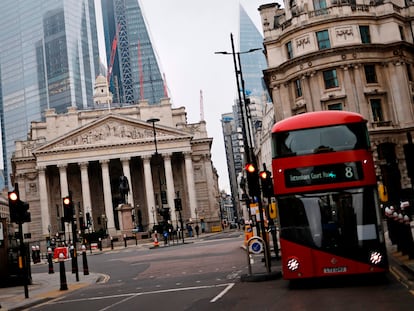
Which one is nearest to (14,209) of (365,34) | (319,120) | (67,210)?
(67,210)

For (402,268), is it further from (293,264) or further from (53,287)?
(53,287)

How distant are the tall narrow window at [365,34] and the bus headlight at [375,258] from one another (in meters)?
41.7

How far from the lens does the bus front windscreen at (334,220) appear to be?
14641mm

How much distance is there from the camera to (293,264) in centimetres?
1499

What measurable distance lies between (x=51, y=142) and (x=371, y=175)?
88.9m

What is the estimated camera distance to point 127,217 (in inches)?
2724

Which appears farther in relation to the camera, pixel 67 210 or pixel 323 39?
pixel 323 39

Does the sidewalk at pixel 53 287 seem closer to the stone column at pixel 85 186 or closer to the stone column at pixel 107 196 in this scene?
the stone column at pixel 107 196

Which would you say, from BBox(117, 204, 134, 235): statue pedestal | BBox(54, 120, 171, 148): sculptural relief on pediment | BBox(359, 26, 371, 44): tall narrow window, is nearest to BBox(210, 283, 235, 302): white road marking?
BBox(359, 26, 371, 44): tall narrow window

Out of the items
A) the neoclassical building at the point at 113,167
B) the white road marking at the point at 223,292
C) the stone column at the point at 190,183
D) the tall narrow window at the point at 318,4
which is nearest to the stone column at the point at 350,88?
the tall narrow window at the point at 318,4

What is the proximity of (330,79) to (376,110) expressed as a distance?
4.99m

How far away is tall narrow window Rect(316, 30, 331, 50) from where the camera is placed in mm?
52531

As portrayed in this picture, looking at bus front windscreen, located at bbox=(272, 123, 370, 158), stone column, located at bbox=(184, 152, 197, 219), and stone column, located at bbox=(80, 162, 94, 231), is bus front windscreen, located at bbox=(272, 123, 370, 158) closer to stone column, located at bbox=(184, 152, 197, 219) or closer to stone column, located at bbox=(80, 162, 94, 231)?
stone column, located at bbox=(184, 152, 197, 219)

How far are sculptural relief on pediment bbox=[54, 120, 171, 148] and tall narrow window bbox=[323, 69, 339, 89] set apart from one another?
49.9m
